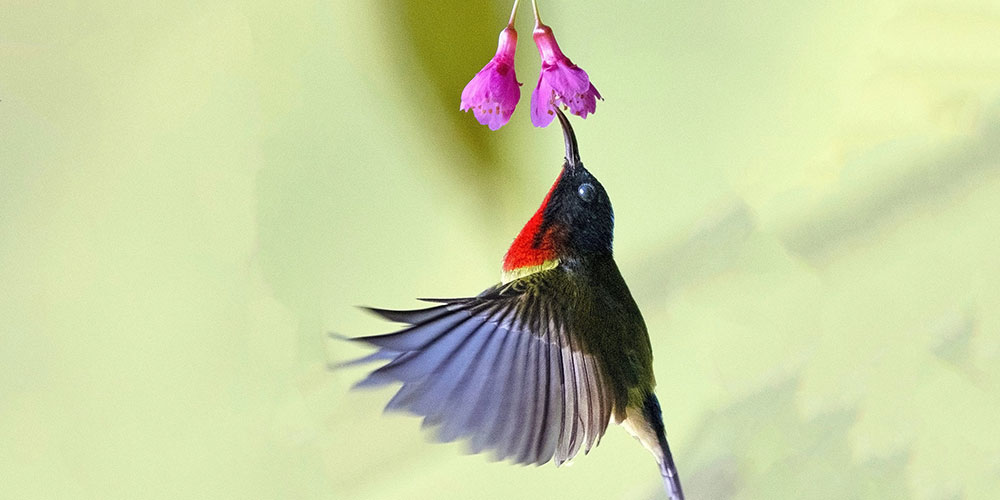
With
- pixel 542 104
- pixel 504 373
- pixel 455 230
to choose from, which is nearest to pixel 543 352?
pixel 504 373

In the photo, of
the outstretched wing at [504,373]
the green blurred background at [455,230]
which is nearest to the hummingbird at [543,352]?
the outstretched wing at [504,373]

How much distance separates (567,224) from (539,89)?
0.41ft

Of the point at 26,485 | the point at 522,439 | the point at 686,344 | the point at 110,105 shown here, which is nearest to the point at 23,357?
the point at 26,485

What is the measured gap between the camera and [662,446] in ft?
2.56

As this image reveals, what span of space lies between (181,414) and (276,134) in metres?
0.39

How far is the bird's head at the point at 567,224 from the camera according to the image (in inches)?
28.4

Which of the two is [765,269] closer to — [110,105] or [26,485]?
[110,105]

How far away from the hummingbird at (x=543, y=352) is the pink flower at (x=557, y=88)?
0.04m

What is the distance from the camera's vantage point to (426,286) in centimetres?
111

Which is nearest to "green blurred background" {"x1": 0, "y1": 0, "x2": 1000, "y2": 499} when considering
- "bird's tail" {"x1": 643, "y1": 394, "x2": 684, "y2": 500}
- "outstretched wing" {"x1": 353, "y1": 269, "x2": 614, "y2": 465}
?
"bird's tail" {"x1": 643, "y1": 394, "x2": 684, "y2": 500}

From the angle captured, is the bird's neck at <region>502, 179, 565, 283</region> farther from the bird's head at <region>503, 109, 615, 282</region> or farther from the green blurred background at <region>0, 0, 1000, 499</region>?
the green blurred background at <region>0, 0, 1000, 499</region>

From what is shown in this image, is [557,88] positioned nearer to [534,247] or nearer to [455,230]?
[534,247]

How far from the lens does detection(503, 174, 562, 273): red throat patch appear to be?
2.36 feet

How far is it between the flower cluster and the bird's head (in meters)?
0.05
